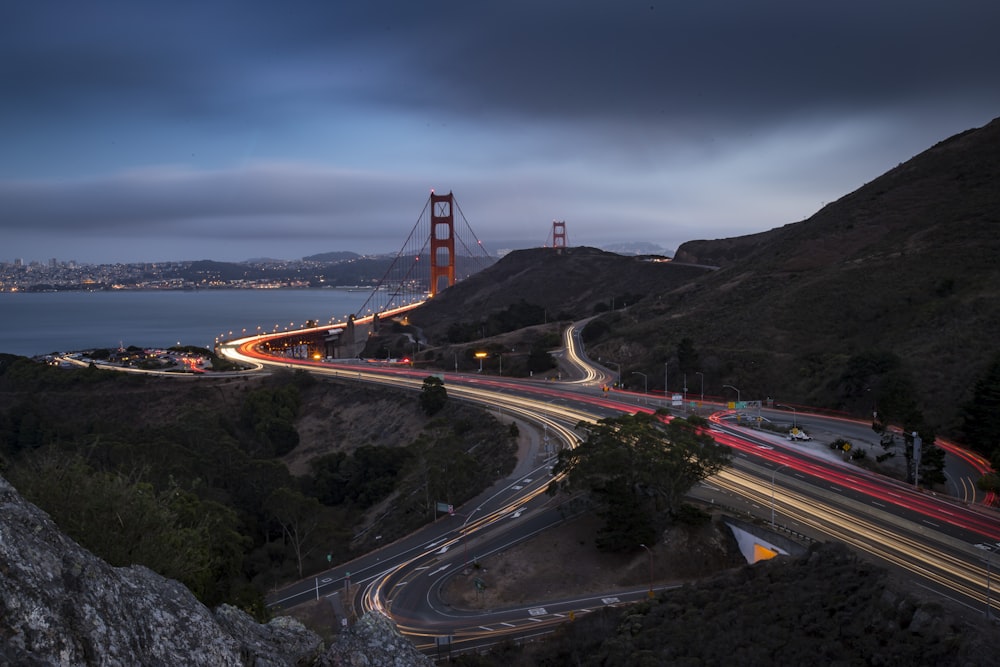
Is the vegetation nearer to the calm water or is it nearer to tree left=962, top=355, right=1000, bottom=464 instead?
tree left=962, top=355, right=1000, bottom=464

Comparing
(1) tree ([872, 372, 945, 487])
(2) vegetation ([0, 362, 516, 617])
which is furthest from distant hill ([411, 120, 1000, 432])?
(2) vegetation ([0, 362, 516, 617])

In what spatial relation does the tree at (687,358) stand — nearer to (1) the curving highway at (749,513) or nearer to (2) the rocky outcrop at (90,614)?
(1) the curving highway at (749,513)

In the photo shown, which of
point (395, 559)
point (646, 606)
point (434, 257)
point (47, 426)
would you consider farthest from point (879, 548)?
point (434, 257)

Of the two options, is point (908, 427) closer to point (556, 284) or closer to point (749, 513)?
point (749, 513)

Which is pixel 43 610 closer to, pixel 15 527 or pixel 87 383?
pixel 15 527

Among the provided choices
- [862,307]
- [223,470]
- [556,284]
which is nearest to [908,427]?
[862,307]
